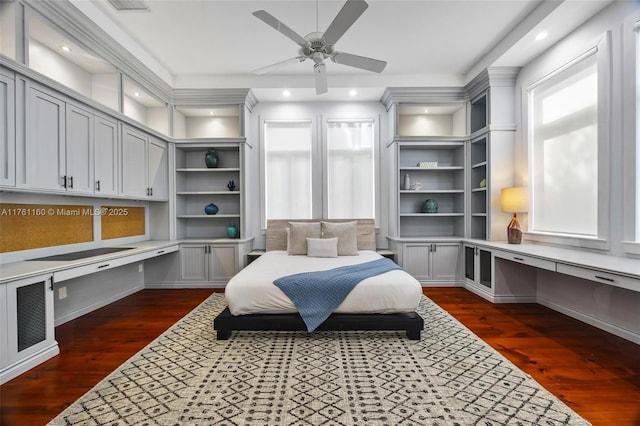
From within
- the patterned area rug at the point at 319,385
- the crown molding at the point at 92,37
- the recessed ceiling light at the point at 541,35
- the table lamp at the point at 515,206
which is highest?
the recessed ceiling light at the point at 541,35

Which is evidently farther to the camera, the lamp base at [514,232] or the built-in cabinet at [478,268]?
the built-in cabinet at [478,268]

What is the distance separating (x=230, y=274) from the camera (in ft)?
14.2

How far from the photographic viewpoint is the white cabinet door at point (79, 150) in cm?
263

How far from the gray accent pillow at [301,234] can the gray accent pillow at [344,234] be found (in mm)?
126

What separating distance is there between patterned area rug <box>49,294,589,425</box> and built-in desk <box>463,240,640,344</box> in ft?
3.10

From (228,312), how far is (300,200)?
2543mm

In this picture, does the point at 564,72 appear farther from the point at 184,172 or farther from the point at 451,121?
the point at 184,172

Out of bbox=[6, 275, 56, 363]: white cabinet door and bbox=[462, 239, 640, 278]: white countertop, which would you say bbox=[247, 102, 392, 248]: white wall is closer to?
bbox=[462, 239, 640, 278]: white countertop

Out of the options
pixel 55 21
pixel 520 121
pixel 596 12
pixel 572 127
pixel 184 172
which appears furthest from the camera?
pixel 184 172

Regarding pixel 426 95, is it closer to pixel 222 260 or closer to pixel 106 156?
pixel 222 260

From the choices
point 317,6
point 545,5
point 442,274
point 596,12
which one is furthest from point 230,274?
point 596,12

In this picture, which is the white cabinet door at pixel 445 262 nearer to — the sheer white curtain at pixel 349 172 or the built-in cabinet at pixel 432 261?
the built-in cabinet at pixel 432 261

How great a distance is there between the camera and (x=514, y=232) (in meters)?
3.57

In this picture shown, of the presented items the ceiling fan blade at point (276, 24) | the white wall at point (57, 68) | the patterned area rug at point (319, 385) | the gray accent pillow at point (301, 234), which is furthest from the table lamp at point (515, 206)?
the white wall at point (57, 68)
